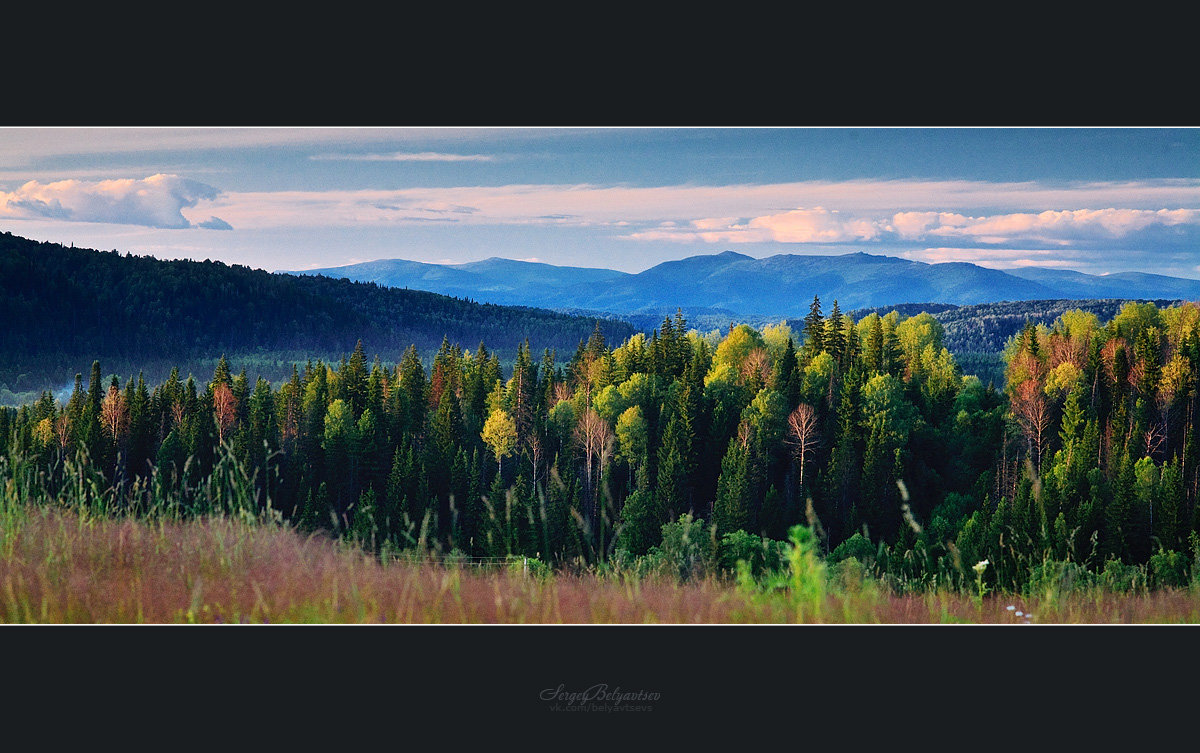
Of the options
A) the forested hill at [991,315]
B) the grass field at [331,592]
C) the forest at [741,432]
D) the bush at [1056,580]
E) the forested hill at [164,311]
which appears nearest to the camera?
the grass field at [331,592]

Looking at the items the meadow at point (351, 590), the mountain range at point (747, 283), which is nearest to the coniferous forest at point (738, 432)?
the mountain range at point (747, 283)

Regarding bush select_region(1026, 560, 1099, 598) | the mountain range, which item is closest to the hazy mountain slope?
the mountain range

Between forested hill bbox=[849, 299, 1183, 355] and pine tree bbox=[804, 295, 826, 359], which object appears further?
pine tree bbox=[804, 295, 826, 359]

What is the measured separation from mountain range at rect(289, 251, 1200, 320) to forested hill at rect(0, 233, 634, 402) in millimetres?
1966

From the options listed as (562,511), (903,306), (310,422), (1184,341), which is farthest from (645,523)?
(1184,341)

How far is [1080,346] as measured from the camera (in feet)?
73.0

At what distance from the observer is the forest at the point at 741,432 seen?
18.2 m

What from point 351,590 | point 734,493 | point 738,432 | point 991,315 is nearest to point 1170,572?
point 351,590

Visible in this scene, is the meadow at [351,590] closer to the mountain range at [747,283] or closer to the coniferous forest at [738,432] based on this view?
the coniferous forest at [738,432]

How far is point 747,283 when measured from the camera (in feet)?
61.4

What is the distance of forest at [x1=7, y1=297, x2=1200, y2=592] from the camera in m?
18.2

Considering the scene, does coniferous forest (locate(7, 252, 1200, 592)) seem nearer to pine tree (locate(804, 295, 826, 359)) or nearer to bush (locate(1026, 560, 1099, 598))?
pine tree (locate(804, 295, 826, 359))

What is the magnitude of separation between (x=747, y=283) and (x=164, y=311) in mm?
12130

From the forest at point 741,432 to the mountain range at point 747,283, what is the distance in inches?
81.4
